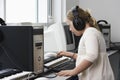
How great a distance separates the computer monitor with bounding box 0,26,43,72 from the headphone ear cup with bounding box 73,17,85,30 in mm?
272

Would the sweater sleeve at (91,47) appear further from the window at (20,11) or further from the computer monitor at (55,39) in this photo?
the window at (20,11)

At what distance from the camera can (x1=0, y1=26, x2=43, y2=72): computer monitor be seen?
177cm

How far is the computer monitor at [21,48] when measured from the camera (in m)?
1.77

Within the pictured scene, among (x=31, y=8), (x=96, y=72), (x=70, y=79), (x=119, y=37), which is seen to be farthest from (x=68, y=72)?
(x=119, y=37)

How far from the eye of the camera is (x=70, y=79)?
1.82 metres

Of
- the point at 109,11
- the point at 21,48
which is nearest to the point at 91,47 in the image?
the point at 21,48

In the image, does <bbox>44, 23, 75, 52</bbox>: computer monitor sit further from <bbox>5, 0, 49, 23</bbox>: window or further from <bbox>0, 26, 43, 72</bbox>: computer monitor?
<bbox>0, 26, 43, 72</bbox>: computer monitor

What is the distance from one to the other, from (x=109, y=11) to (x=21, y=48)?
2563 mm

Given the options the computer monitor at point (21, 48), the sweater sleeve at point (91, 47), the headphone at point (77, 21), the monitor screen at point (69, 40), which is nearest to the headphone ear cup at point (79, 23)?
the headphone at point (77, 21)

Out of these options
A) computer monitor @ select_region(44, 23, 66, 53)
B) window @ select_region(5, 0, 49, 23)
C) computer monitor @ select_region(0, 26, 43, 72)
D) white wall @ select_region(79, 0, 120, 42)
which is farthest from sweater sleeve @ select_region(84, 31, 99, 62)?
white wall @ select_region(79, 0, 120, 42)

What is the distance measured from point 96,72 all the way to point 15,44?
2.09ft

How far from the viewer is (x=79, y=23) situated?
6.26 feet

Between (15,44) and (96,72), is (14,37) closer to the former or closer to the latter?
(15,44)

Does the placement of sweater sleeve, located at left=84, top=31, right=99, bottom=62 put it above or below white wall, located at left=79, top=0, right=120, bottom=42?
below
